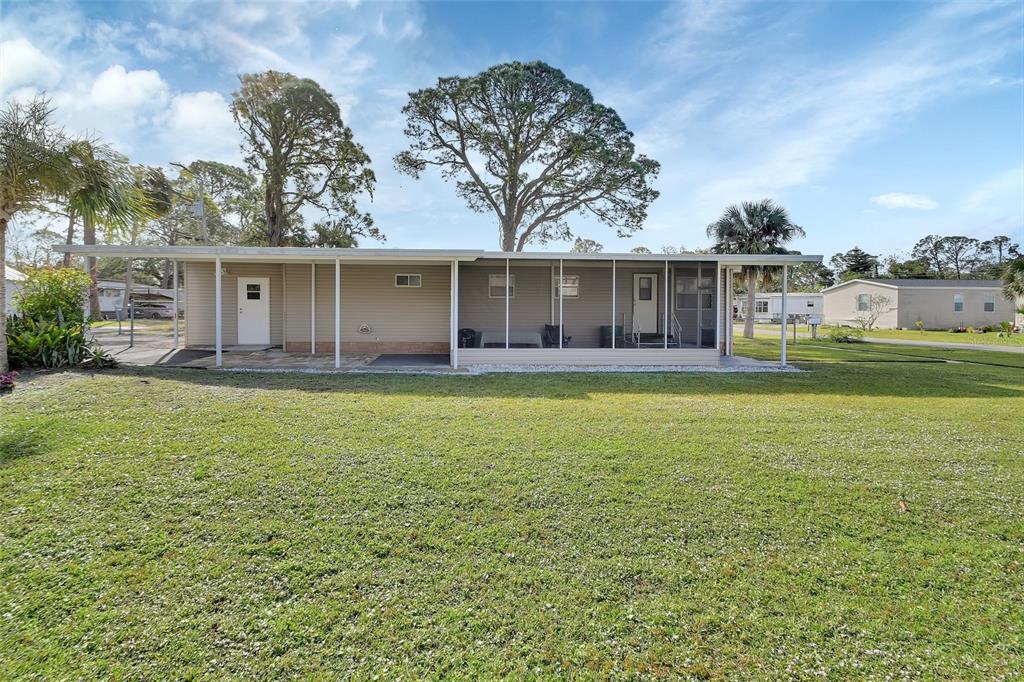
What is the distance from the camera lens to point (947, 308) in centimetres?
2880

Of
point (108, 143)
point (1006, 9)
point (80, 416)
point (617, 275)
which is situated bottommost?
point (80, 416)

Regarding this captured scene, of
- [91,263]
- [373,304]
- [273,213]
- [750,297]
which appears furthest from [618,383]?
[91,263]

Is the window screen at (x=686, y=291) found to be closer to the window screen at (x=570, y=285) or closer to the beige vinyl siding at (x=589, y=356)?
the beige vinyl siding at (x=589, y=356)

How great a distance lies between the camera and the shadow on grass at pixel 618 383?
7465 millimetres

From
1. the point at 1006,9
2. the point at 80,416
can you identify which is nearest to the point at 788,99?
the point at 1006,9

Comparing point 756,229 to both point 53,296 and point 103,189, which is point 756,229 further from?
point 53,296

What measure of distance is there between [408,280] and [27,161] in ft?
23.5

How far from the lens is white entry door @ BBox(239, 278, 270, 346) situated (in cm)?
1262

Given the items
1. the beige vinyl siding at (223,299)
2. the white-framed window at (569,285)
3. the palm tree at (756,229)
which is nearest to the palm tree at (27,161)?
the beige vinyl siding at (223,299)

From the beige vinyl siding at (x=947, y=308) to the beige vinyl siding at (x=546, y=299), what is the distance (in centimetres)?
2462

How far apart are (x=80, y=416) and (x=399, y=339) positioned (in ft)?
25.4

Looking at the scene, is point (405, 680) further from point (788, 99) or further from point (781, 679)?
point (788, 99)

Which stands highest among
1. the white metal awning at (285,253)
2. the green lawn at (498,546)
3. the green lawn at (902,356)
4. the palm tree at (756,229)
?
the palm tree at (756,229)

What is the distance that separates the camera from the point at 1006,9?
31.0 ft
